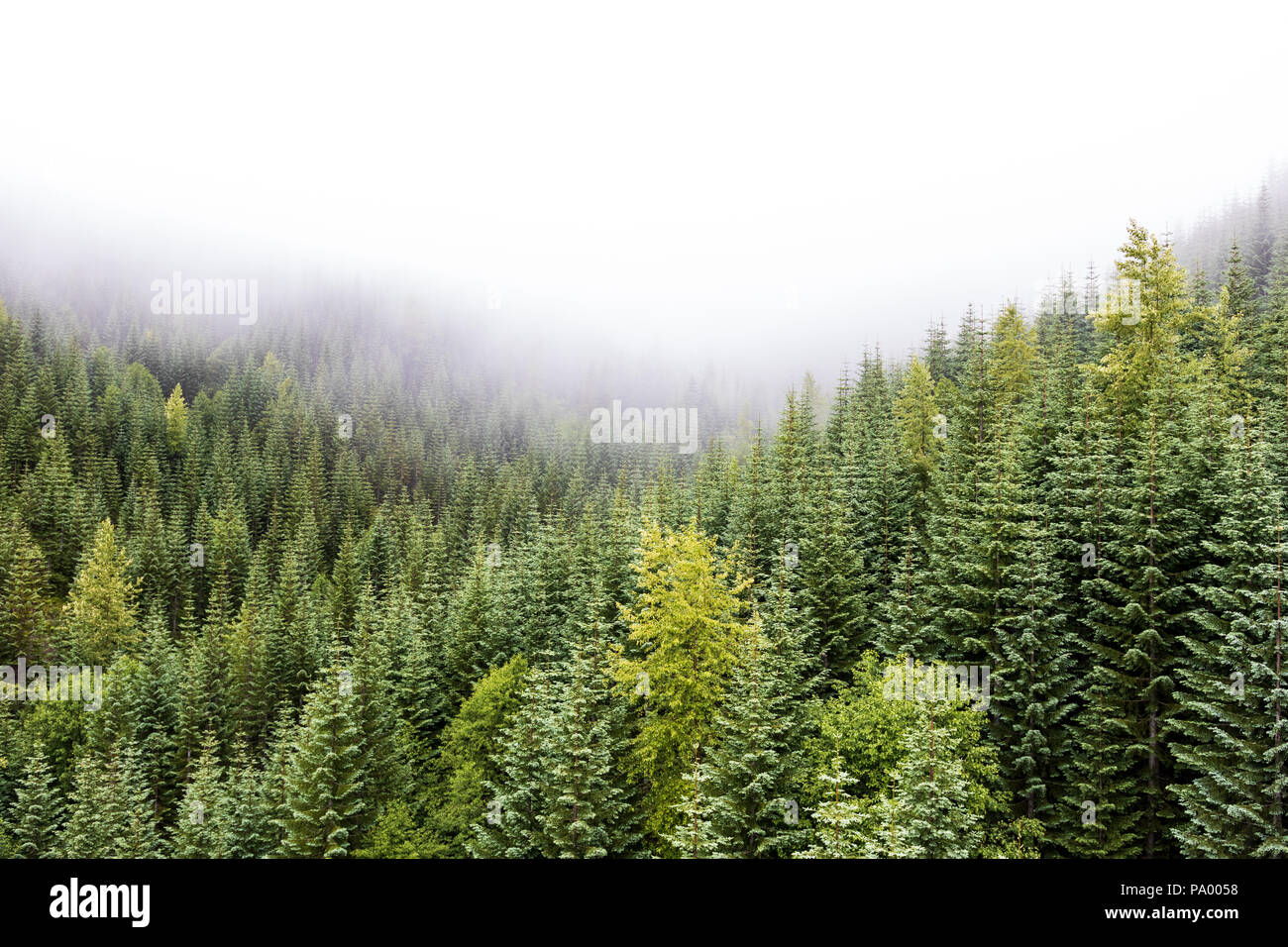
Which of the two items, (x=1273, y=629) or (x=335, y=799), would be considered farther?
(x=335, y=799)

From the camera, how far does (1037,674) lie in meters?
24.1

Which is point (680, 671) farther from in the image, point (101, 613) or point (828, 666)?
point (101, 613)

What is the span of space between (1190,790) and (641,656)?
22657 millimetres

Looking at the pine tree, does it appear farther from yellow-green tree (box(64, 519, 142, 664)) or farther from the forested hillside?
yellow-green tree (box(64, 519, 142, 664))

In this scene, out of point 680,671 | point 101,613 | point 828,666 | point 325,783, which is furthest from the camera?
point 101,613

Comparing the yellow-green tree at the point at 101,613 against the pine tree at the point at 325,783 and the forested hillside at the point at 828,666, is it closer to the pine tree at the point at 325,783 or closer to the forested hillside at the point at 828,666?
the forested hillside at the point at 828,666

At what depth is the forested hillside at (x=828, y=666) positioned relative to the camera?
71.4ft

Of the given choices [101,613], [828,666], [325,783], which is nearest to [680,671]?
[828,666]

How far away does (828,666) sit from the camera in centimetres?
3212

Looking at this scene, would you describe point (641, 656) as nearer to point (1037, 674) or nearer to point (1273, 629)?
point (1037, 674)
